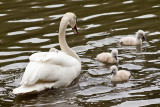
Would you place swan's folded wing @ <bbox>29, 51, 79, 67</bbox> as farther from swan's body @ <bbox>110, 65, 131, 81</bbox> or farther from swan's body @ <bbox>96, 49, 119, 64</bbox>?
swan's body @ <bbox>96, 49, 119, 64</bbox>

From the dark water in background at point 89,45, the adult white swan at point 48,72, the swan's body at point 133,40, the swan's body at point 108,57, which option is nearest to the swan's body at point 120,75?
the dark water in background at point 89,45

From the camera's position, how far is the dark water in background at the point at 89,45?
30.0 feet

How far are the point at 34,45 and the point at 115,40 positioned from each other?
2.15 m

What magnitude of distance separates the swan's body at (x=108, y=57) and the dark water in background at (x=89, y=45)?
171 millimetres

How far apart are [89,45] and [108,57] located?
1.39m

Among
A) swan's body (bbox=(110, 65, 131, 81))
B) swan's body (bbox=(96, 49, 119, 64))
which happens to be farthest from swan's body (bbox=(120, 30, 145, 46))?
swan's body (bbox=(110, 65, 131, 81))

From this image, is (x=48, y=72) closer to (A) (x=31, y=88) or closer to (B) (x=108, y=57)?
(A) (x=31, y=88)

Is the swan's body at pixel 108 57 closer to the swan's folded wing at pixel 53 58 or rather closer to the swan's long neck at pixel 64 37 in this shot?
the swan's long neck at pixel 64 37

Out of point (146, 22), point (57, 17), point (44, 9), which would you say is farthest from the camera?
point (44, 9)

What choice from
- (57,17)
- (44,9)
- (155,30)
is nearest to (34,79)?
(155,30)

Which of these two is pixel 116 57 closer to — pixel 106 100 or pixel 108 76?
pixel 108 76

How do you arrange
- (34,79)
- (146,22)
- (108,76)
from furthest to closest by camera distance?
1. (146,22)
2. (108,76)
3. (34,79)

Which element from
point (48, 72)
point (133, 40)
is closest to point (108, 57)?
point (133, 40)

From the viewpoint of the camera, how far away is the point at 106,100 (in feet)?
29.0
